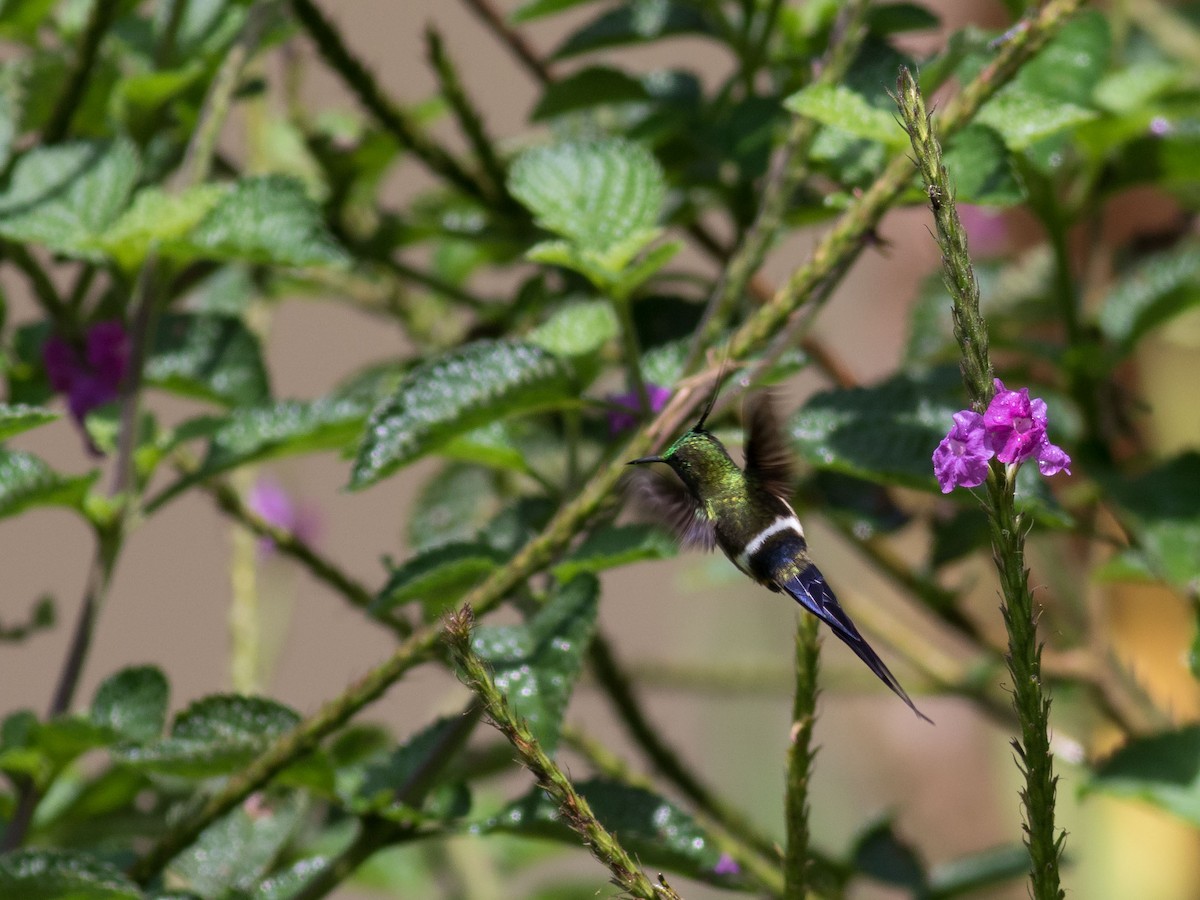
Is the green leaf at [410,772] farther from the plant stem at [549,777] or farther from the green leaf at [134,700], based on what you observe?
the plant stem at [549,777]

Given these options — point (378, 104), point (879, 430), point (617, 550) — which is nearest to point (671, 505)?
point (617, 550)

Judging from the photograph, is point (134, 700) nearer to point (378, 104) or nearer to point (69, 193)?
point (69, 193)

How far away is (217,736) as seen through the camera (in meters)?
0.79

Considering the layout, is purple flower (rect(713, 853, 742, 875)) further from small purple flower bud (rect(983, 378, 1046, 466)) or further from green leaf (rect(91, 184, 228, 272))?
green leaf (rect(91, 184, 228, 272))

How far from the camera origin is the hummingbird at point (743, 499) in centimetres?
69

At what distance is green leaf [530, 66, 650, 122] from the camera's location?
1114mm

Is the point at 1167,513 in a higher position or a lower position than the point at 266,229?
higher

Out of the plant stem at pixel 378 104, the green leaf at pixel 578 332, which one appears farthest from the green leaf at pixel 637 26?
the green leaf at pixel 578 332

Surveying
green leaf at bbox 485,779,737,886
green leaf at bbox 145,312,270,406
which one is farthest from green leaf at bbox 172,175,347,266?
green leaf at bbox 485,779,737,886

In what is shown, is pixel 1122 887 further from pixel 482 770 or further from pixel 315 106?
pixel 315 106

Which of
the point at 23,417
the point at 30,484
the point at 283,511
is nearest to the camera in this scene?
the point at 23,417

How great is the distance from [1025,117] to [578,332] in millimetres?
296

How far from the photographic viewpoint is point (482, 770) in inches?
53.2

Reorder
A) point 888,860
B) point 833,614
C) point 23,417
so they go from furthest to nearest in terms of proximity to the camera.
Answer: point 888,860 < point 23,417 < point 833,614
